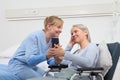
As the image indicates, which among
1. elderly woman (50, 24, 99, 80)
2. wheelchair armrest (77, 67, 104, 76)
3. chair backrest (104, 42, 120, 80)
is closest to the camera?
wheelchair armrest (77, 67, 104, 76)

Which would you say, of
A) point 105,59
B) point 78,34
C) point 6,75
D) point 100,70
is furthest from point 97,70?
point 6,75

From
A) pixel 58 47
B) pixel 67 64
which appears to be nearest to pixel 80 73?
pixel 58 47

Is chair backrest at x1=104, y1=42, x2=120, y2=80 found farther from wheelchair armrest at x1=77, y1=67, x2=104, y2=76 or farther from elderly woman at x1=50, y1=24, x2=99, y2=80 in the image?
wheelchair armrest at x1=77, y1=67, x2=104, y2=76

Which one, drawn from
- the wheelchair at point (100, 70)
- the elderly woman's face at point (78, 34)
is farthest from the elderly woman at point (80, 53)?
the wheelchair at point (100, 70)

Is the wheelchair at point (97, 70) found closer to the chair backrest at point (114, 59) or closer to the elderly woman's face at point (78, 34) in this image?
the chair backrest at point (114, 59)

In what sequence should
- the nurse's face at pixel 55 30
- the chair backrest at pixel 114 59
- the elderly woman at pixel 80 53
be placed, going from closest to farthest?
the elderly woman at pixel 80 53 → the chair backrest at pixel 114 59 → the nurse's face at pixel 55 30

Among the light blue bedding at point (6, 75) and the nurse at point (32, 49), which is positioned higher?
the nurse at point (32, 49)

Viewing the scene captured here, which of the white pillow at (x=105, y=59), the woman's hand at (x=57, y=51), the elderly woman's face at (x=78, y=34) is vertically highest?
the elderly woman's face at (x=78, y=34)

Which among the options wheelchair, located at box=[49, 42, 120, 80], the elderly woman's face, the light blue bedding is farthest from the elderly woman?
the light blue bedding

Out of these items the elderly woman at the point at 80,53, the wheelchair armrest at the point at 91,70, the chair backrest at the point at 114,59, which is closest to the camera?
the wheelchair armrest at the point at 91,70

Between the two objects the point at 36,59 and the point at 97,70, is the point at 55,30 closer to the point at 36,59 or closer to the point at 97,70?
the point at 36,59

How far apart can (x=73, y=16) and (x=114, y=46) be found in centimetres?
133

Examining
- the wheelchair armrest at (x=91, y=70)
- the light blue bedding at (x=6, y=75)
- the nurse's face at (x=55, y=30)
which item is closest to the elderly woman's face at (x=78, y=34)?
the nurse's face at (x=55, y=30)

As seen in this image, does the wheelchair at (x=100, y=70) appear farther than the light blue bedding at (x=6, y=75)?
No
